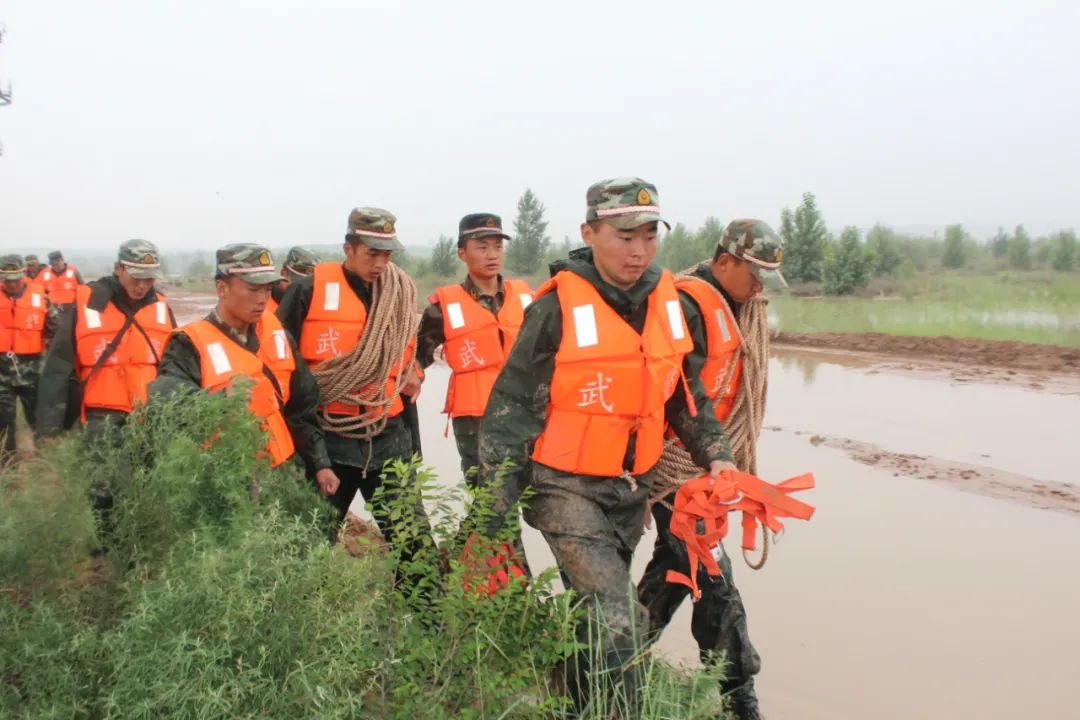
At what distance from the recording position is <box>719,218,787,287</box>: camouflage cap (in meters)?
3.84

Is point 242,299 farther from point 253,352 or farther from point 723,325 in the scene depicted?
point 723,325

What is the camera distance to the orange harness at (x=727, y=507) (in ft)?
9.75

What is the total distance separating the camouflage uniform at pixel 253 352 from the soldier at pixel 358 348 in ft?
1.48

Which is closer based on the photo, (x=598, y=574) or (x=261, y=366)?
(x=598, y=574)

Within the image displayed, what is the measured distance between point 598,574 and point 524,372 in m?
0.74

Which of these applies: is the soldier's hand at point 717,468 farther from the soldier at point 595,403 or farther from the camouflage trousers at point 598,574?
the camouflage trousers at point 598,574

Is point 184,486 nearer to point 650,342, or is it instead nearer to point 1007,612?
point 650,342

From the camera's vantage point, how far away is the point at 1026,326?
17.8m

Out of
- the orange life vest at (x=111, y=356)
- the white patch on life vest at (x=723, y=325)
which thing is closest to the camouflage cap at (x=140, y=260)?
the orange life vest at (x=111, y=356)

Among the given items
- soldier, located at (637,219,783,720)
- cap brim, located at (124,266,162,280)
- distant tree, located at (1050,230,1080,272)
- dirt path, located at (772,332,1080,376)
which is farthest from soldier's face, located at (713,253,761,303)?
distant tree, located at (1050,230,1080,272)

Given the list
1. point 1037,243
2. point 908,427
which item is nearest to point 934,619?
point 908,427

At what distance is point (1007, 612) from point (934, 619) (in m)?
0.46

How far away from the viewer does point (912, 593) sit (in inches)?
209

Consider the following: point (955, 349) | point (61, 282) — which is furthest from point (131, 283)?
point (955, 349)
